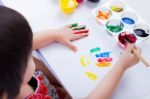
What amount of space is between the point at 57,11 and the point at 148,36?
0.33 meters

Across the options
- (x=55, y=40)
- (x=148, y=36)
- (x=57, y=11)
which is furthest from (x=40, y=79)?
(x=148, y=36)

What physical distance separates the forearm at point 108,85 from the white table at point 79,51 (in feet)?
0.05

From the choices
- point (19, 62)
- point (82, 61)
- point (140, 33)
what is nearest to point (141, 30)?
point (140, 33)

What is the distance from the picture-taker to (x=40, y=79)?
0.99m

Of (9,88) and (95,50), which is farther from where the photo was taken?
(95,50)

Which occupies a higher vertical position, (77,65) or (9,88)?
(9,88)

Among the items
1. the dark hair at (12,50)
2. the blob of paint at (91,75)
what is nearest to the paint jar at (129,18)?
the blob of paint at (91,75)

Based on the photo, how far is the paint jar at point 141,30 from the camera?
98 cm

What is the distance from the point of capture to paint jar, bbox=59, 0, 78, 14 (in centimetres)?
105

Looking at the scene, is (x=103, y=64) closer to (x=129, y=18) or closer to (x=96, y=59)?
(x=96, y=59)

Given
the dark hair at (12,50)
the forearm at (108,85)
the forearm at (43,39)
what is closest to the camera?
the dark hair at (12,50)

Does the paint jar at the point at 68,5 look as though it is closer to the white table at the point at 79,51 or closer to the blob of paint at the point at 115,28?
the white table at the point at 79,51

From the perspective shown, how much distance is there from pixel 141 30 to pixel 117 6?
0.43 feet

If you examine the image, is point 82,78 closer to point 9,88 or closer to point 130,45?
point 130,45
